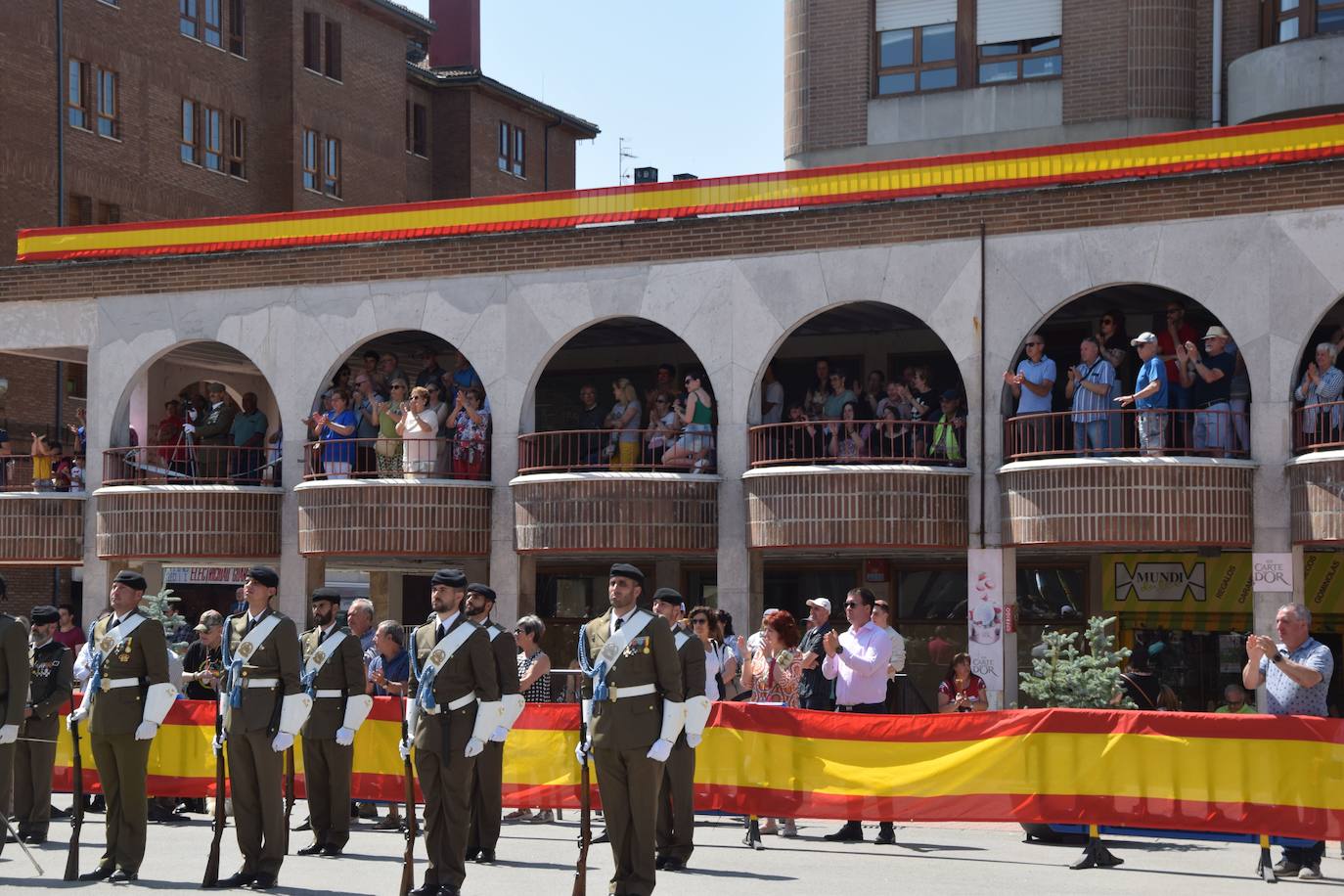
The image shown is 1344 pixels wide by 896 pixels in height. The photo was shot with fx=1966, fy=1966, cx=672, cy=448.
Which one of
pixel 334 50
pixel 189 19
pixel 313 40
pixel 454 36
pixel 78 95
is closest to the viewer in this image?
pixel 78 95

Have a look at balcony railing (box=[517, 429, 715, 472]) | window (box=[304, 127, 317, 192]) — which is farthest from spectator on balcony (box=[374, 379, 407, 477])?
window (box=[304, 127, 317, 192])

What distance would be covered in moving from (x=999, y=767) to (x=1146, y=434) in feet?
29.4

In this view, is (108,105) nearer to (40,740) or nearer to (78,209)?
(78,209)

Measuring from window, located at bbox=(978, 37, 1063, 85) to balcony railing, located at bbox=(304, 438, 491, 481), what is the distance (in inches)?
474

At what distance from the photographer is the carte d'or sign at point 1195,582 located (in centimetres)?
2730

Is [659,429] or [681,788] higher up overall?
[659,429]

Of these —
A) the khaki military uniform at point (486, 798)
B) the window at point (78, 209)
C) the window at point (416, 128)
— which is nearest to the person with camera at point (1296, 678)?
the khaki military uniform at point (486, 798)

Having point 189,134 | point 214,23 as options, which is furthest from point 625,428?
point 214,23

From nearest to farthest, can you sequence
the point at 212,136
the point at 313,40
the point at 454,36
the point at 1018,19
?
1. the point at 1018,19
2. the point at 212,136
3. the point at 313,40
4. the point at 454,36

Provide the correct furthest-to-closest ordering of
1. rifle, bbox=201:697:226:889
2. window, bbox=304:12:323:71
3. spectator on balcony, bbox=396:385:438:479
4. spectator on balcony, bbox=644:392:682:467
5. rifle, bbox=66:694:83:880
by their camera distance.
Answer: window, bbox=304:12:323:71 → spectator on balcony, bbox=396:385:438:479 → spectator on balcony, bbox=644:392:682:467 → rifle, bbox=66:694:83:880 → rifle, bbox=201:697:226:889

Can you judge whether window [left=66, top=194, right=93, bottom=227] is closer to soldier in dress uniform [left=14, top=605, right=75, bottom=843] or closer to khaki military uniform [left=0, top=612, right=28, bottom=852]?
soldier in dress uniform [left=14, top=605, right=75, bottom=843]

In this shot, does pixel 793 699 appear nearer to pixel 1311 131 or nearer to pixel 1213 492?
pixel 1213 492

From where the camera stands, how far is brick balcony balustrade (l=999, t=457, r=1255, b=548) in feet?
75.7

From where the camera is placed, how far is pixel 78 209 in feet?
153
